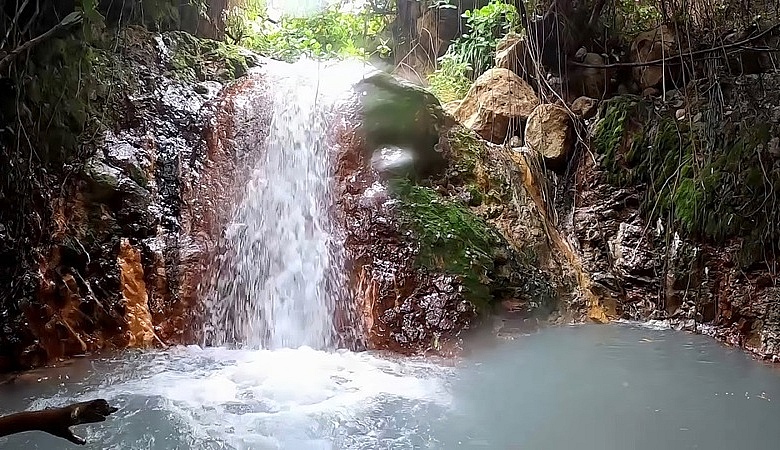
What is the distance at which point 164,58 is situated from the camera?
18.0 ft

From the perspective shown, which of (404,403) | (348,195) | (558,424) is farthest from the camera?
(348,195)

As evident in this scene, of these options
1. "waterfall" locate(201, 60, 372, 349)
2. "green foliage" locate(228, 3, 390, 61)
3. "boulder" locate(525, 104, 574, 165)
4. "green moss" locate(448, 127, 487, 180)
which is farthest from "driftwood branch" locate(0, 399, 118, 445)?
"green foliage" locate(228, 3, 390, 61)

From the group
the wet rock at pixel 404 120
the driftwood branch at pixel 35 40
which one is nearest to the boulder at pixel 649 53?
the wet rock at pixel 404 120

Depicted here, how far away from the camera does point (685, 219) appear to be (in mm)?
4715

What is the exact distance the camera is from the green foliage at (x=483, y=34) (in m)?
7.28

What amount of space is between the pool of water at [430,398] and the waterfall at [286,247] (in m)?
0.39

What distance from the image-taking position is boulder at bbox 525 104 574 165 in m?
5.85

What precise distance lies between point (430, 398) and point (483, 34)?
554 cm

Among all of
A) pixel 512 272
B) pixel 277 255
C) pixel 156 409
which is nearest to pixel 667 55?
pixel 512 272

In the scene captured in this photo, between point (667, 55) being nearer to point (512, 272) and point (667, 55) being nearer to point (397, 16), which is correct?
point (512, 272)

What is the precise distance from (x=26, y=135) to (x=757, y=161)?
15.1 ft

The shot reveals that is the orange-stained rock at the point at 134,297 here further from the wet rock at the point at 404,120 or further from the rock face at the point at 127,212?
the wet rock at the point at 404,120

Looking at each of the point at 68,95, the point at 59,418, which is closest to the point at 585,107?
the point at 68,95

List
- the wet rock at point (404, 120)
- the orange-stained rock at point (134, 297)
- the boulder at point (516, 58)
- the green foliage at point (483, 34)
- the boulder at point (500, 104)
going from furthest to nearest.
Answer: the green foliage at point (483, 34) < the boulder at point (516, 58) < the boulder at point (500, 104) < the wet rock at point (404, 120) < the orange-stained rock at point (134, 297)
